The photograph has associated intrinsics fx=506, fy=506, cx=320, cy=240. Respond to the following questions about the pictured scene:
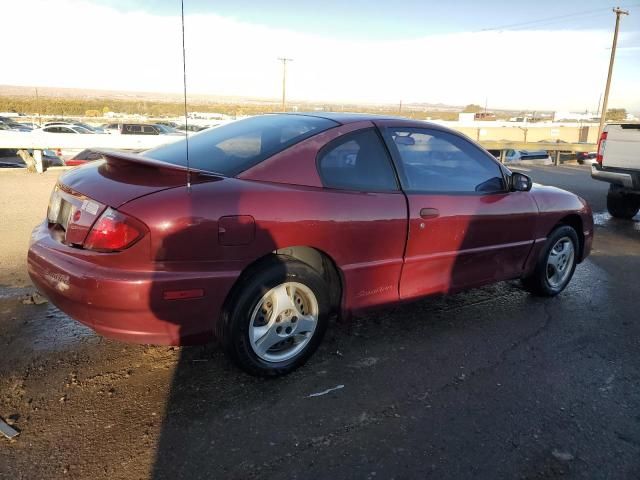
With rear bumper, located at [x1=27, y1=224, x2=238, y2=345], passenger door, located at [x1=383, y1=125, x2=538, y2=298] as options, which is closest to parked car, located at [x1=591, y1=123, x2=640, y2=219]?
passenger door, located at [x1=383, y1=125, x2=538, y2=298]

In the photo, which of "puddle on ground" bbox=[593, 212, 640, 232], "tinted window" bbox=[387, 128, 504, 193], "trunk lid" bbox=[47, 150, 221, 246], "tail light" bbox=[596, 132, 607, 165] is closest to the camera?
"trunk lid" bbox=[47, 150, 221, 246]

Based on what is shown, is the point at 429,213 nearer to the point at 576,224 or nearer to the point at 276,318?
the point at 276,318

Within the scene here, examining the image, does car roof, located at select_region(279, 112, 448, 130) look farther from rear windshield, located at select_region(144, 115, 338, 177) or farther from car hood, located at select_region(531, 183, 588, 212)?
car hood, located at select_region(531, 183, 588, 212)

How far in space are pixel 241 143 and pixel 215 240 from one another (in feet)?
3.18

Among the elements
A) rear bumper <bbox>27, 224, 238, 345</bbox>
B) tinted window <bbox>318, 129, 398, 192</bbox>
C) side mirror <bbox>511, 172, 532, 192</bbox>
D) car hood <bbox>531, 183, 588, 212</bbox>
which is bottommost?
rear bumper <bbox>27, 224, 238, 345</bbox>

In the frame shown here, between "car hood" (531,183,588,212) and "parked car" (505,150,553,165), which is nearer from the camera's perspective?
"car hood" (531,183,588,212)

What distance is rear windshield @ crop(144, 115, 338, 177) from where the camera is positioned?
301 cm

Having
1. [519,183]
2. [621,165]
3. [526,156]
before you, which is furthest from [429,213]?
[526,156]

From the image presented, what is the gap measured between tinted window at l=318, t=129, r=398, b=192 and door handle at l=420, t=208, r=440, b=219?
0.83ft

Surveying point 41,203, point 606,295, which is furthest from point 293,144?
point 41,203

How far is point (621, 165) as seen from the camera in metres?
8.24

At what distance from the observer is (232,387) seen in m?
2.94

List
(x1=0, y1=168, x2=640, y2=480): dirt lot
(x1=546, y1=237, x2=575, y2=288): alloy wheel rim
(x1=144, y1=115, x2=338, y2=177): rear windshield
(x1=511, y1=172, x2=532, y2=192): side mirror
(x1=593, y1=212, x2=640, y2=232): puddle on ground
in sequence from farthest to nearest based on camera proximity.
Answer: (x1=593, y1=212, x2=640, y2=232): puddle on ground, (x1=546, y1=237, x2=575, y2=288): alloy wheel rim, (x1=511, y1=172, x2=532, y2=192): side mirror, (x1=144, y1=115, x2=338, y2=177): rear windshield, (x1=0, y1=168, x2=640, y2=480): dirt lot

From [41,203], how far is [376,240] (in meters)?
6.47
